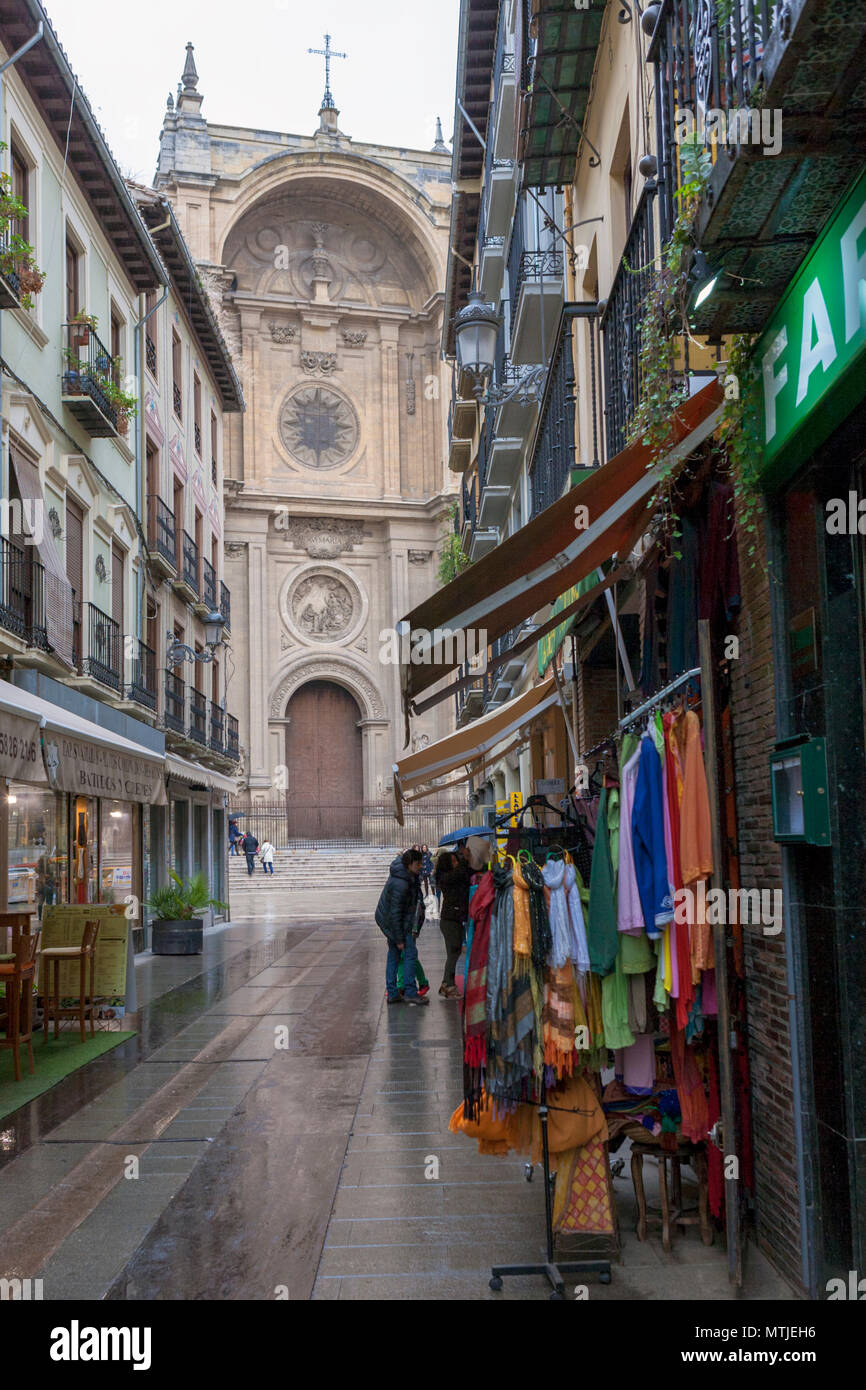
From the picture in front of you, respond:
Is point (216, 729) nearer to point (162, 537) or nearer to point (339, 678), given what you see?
point (162, 537)

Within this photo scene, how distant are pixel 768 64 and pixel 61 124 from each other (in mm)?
16031

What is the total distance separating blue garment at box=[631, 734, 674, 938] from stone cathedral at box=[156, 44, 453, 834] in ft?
118

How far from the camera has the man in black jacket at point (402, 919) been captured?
12.2 meters

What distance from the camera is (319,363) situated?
145ft

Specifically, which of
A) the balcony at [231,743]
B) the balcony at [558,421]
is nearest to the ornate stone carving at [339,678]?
the balcony at [231,743]

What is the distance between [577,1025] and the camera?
16.4ft

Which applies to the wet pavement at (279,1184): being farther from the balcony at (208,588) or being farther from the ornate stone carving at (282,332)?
the ornate stone carving at (282,332)

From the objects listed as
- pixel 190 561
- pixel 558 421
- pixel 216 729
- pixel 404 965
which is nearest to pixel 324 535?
pixel 216 729

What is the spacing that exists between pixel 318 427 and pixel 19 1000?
37269mm

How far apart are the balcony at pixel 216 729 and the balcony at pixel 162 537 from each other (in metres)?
5.26

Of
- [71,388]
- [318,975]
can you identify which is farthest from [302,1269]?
[71,388]

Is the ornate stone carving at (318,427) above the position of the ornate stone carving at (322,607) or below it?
above

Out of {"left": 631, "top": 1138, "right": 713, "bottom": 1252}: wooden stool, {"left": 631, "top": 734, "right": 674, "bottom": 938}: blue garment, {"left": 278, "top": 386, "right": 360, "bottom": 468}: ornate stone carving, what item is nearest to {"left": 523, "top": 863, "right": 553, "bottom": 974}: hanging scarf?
{"left": 631, "top": 734, "right": 674, "bottom": 938}: blue garment

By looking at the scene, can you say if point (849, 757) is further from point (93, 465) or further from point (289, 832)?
point (289, 832)
